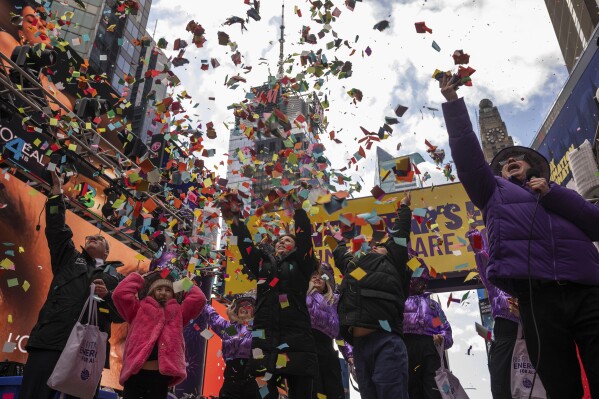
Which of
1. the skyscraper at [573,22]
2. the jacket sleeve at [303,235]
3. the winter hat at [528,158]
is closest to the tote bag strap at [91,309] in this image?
the jacket sleeve at [303,235]

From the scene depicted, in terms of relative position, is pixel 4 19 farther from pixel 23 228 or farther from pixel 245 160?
pixel 245 160

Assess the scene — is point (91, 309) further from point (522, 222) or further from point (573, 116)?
point (573, 116)

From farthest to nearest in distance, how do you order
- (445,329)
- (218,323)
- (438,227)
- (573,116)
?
(438,227) → (573,116) → (218,323) → (445,329)

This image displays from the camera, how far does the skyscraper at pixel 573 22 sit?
49.9ft

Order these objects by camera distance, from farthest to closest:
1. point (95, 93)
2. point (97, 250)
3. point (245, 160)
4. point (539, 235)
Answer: point (95, 93)
point (245, 160)
point (97, 250)
point (539, 235)

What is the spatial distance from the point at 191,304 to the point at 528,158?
264 centimetres

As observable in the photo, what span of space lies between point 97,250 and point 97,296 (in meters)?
0.48

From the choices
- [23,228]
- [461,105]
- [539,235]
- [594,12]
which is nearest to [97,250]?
[461,105]

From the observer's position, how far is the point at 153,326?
10.9ft

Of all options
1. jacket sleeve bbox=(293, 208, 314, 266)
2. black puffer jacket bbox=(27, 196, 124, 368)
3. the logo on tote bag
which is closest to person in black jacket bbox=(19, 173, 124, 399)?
black puffer jacket bbox=(27, 196, 124, 368)

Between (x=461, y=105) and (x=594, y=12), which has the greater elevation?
(x=594, y=12)

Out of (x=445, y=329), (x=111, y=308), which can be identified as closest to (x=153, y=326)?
(x=111, y=308)

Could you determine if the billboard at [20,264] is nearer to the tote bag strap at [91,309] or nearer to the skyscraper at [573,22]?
the tote bag strap at [91,309]

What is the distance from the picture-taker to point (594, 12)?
591 inches
